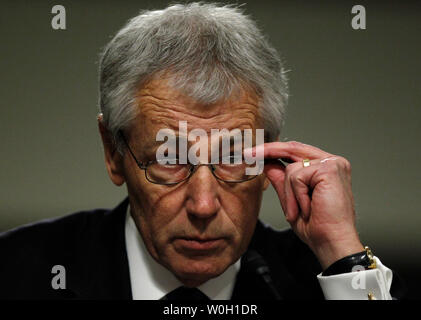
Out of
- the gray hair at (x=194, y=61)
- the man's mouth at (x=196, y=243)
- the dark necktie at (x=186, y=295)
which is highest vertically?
the gray hair at (x=194, y=61)

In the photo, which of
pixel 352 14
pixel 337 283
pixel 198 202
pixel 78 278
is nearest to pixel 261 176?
pixel 198 202

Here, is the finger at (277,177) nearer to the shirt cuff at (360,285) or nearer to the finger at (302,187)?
the finger at (302,187)

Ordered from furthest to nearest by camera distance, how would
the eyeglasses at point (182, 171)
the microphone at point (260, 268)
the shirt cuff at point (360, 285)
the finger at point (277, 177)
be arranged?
the microphone at point (260, 268), the finger at point (277, 177), the eyeglasses at point (182, 171), the shirt cuff at point (360, 285)

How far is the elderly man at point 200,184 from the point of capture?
1823mm

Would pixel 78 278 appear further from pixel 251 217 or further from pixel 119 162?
pixel 251 217

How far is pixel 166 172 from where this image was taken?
186 cm

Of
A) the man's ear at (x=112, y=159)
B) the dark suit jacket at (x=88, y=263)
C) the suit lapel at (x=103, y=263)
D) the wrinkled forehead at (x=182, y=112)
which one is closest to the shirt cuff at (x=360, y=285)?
the dark suit jacket at (x=88, y=263)

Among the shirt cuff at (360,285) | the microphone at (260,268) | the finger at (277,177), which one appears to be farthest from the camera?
the microphone at (260,268)

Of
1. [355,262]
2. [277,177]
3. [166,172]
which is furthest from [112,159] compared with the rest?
[355,262]

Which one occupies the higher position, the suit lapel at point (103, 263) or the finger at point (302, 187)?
the finger at point (302, 187)

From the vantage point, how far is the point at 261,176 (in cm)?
198

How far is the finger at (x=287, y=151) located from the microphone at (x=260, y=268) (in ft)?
1.38

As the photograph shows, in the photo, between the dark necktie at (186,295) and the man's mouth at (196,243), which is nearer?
the man's mouth at (196,243)

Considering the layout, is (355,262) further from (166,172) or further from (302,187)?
(166,172)
